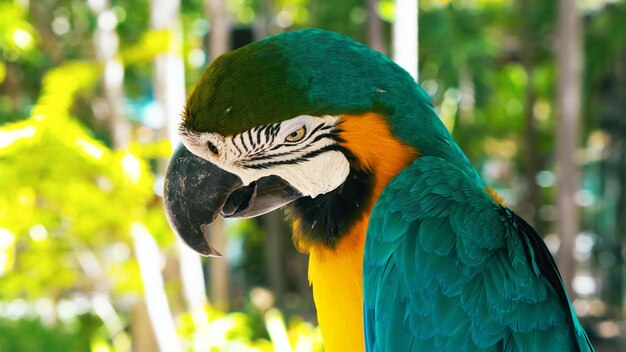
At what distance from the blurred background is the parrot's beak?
835mm

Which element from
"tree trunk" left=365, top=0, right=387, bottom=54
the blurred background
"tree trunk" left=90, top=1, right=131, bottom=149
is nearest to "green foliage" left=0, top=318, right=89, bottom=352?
the blurred background

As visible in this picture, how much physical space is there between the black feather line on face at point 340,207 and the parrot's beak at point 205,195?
42mm

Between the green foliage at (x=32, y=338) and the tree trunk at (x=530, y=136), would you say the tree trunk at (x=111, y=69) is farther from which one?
the tree trunk at (x=530, y=136)

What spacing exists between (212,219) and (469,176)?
15.2 inches

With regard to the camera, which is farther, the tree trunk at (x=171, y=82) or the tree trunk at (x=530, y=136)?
the tree trunk at (x=530, y=136)

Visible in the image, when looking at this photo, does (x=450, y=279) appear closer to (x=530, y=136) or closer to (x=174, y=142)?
(x=174, y=142)

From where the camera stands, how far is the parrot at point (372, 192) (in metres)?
0.84

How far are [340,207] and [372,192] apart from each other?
0.05m

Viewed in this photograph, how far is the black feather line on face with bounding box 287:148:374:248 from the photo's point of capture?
0.91 m

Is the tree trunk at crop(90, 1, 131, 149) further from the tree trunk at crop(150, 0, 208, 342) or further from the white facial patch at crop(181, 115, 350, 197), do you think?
the white facial patch at crop(181, 115, 350, 197)

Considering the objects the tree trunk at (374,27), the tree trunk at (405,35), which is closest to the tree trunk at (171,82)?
the tree trunk at (374,27)

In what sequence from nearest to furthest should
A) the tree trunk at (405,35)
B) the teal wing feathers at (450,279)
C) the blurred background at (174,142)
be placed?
the teal wing feathers at (450,279)
the tree trunk at (405,35)
the blurred background at (174,142)

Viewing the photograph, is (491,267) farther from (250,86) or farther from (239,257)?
(239,257)

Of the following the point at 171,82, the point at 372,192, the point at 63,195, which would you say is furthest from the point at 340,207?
the point at 171,82
